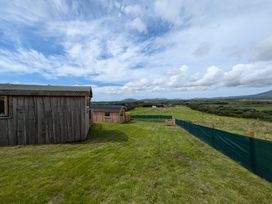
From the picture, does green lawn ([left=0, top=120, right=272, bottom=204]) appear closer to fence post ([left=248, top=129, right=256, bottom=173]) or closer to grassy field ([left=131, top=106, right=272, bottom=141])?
fence post ([left=248, top=129, right=256, bottom=173])

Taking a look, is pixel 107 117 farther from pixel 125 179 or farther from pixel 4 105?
pixel 125 179

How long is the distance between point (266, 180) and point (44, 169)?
610cm

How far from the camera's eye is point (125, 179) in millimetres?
4688

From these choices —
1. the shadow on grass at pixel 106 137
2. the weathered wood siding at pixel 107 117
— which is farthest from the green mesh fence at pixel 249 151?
the weathered wood siding at pixel 107 117

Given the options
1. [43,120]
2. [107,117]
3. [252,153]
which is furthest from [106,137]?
A: [107,117]

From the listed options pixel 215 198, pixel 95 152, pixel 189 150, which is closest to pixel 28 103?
pixel 95 152

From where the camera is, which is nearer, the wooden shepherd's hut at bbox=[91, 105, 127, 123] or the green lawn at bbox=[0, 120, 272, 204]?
the green lawn at bbox=[0, 120, 272, 204]

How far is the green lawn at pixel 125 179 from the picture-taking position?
377 centimetres

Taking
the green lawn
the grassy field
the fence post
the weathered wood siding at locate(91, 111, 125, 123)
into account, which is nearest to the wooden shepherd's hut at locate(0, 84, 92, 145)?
the green lawn

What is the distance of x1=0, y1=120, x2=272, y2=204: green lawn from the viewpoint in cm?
377

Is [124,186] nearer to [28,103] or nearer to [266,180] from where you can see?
[266,180]

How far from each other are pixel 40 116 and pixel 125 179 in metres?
6.32

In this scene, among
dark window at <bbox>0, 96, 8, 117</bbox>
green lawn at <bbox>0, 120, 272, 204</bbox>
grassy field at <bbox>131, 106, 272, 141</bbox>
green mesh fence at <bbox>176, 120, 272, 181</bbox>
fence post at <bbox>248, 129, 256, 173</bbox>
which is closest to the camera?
green lawn at <bbox>0, 120, 272, 204</bbox>

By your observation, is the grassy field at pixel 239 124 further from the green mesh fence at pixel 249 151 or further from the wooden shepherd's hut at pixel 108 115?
the wooden shepherd's hut at pixel 108 115
